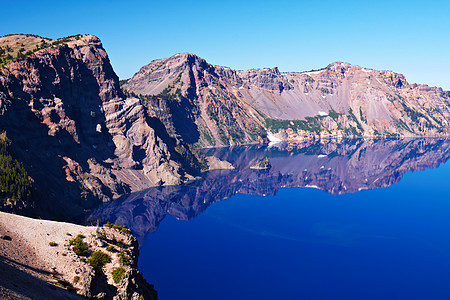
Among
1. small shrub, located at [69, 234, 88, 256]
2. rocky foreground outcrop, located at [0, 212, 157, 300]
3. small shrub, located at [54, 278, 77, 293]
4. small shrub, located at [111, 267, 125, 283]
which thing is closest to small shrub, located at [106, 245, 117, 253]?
rocky foreground outcrop, located at [0, 212, 157, 300]

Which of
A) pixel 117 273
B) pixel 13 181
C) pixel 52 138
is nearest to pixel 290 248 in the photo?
pixel 117 273

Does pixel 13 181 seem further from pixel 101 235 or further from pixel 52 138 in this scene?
pixel 101 235

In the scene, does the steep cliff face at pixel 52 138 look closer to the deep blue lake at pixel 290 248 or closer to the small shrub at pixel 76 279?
the deep blue lake at pixel 290 248

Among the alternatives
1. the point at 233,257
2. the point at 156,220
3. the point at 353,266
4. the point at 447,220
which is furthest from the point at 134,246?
the point at 447,220

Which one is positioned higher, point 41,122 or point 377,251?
point 41,122

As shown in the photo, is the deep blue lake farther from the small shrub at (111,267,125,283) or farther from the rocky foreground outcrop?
the small shrub at (111,267,125,283)

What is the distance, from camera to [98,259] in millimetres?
65062

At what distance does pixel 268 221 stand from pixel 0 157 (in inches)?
4371

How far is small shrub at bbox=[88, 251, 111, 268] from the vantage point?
210 feet

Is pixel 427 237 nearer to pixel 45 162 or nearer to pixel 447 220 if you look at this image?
pixel 447 220

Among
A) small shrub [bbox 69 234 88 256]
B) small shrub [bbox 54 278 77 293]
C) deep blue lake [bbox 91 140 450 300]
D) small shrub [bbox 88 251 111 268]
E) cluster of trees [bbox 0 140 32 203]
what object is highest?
cluster of trees [bbox 0 140 32 203]

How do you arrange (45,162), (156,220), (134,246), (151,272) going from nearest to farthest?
1. (134,246)
2. (151,272)
3. (45,162)
4. (156,220)

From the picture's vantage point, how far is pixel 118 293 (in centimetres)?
5988

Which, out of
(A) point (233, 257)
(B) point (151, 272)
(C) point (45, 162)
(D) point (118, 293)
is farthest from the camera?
(C) point (45, 162)
